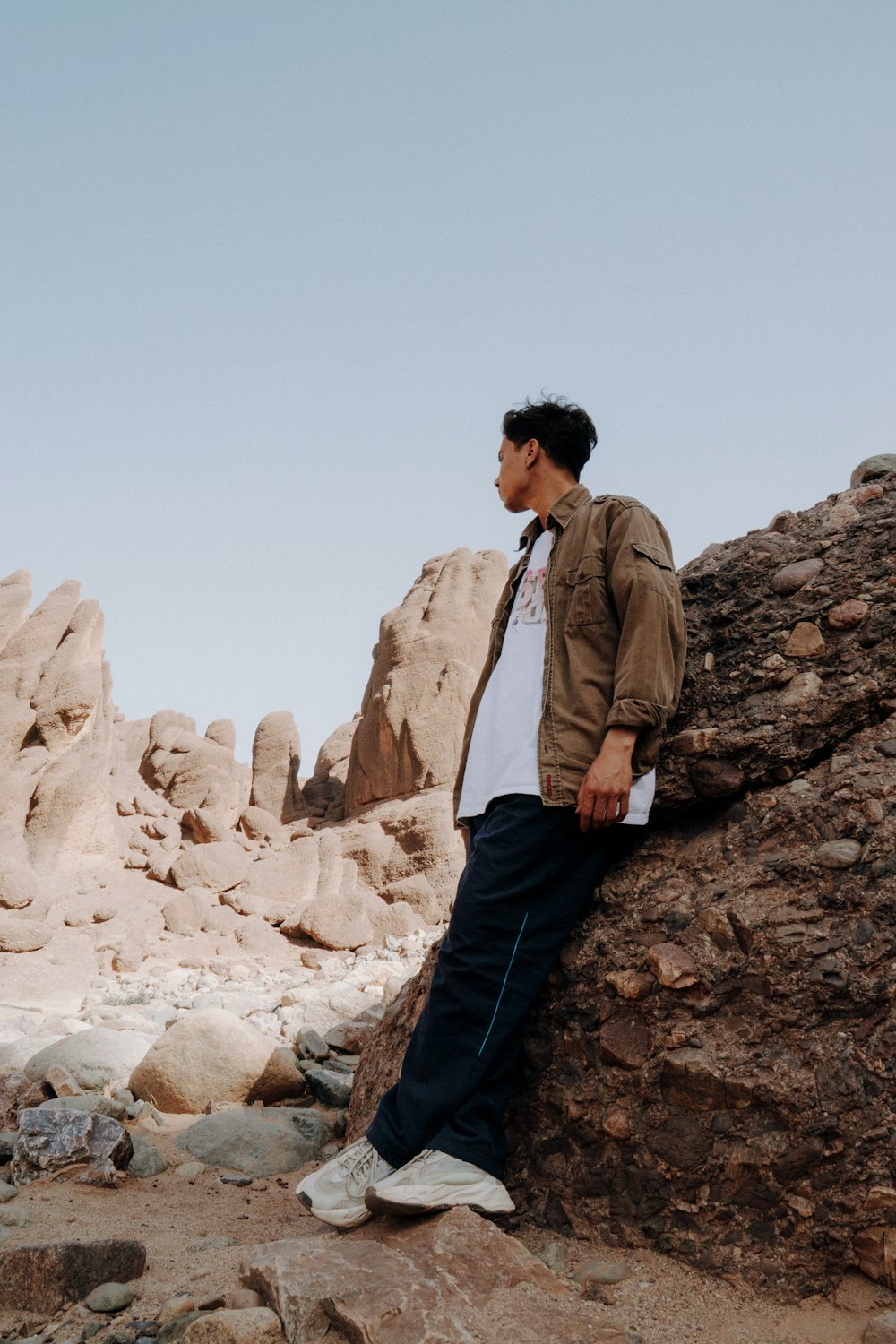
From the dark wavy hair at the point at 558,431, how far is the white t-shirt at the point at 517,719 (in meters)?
0.27

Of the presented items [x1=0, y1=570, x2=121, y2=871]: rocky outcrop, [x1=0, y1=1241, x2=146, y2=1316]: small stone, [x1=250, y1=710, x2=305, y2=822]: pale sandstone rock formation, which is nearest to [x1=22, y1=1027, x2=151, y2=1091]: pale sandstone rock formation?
[x1=0, y1=1241, x2=146, y2=1316]: small stone

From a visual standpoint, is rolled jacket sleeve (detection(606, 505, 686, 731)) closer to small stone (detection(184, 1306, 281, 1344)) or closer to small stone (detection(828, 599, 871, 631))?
small stone (detection(828, 599, 871, 631))

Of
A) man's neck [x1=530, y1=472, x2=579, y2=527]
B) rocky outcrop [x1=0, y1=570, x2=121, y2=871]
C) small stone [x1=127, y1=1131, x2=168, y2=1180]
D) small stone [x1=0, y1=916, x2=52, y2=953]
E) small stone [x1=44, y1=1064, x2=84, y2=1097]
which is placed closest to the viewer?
man's neck [x1=530, y1=472, x2=579, y2=527]

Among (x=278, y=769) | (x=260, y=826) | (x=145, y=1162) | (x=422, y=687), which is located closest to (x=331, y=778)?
(x=278, y=769)

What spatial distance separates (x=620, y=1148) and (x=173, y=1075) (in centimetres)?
260

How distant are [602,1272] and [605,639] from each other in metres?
1.57

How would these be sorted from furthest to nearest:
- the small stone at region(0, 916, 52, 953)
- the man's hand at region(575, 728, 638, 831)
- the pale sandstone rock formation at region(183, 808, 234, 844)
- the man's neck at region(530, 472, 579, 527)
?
1. the pale sandstone rock formation at region(183, 808, 234, 844)
2. the small stone at region(0, 916, 52, 953)
3. the man's neck at region(530, 472, 579, 527)
4. the man's hand at region(575, 728, 638, 831)

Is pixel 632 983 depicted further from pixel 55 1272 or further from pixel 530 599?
pixel 55 1272

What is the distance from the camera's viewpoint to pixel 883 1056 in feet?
6.85

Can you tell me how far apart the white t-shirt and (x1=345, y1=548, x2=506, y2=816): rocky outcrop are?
13.0 m

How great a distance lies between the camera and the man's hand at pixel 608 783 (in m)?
2.43

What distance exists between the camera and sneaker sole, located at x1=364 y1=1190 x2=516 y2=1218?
2.22 metres

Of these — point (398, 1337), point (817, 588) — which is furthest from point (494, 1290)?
point (817, 588)

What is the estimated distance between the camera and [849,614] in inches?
107
